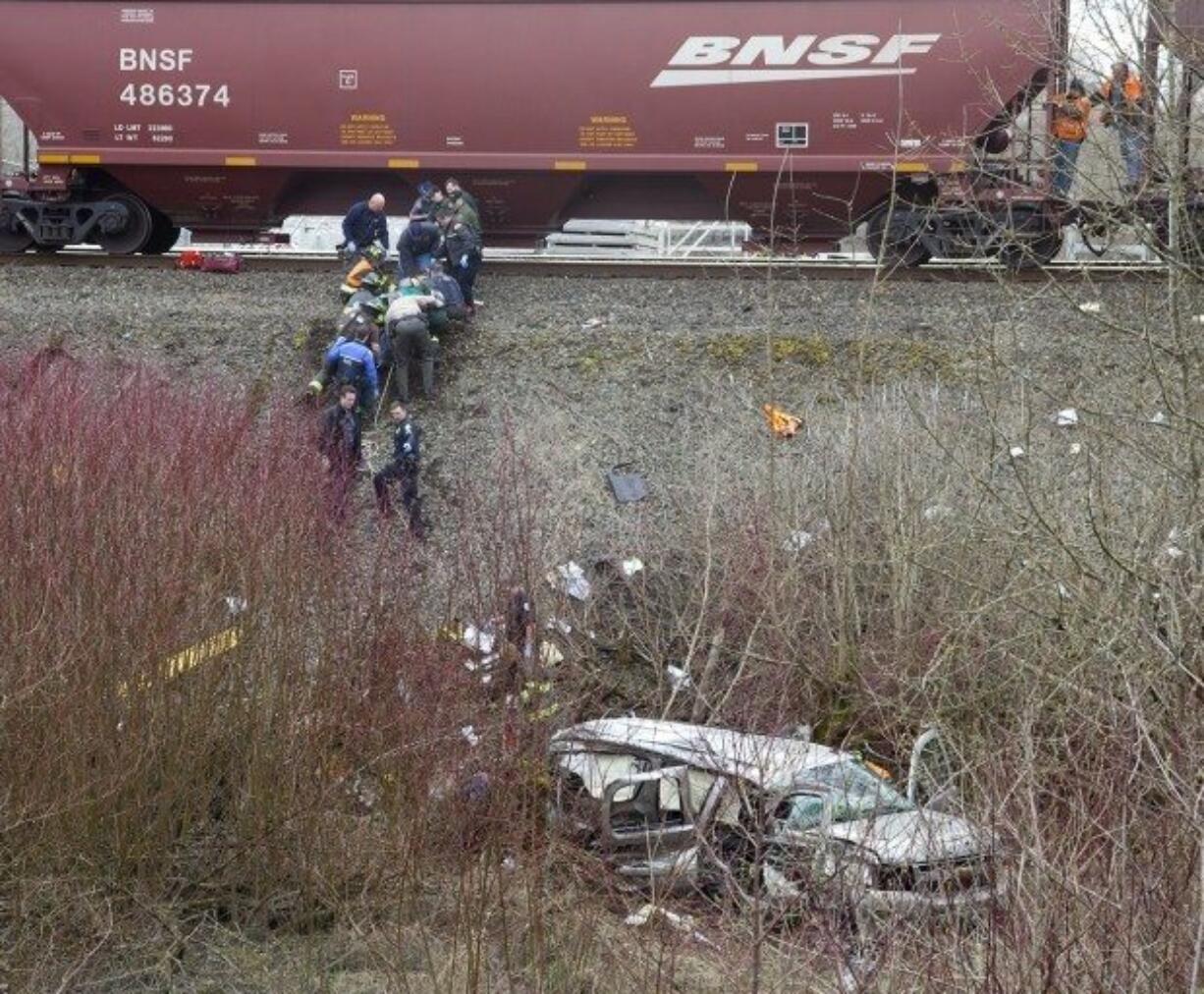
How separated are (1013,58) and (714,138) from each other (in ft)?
10.9

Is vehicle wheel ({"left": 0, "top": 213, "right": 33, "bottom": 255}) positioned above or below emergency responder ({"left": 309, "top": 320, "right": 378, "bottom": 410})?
above

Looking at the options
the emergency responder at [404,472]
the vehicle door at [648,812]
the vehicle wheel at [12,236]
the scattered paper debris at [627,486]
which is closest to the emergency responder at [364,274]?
the emergency responder at [404,472]

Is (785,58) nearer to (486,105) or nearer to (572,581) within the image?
(486,105)

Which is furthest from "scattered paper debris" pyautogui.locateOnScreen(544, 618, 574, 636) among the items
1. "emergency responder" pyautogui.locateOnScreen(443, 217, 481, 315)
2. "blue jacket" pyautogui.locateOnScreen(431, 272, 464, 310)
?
"emergency responder" pyautogui.locateOnScreen(443, 217, 481, 315)

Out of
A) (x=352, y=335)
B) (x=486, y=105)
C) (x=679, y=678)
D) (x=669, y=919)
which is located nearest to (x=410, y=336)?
(x=352, y=335)

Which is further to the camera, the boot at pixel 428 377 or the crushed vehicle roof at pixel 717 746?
the boot at pixel 428 377

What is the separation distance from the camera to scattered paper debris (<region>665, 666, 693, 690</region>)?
39.5ft

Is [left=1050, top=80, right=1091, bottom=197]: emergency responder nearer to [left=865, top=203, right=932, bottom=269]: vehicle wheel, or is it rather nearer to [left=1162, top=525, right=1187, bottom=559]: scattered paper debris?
[left=1162, top=525, right=1187, bottom=559]: scattered paper debris

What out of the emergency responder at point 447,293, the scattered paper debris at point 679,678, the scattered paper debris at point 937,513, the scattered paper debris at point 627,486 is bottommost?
the scattered paper debris at point 679,678

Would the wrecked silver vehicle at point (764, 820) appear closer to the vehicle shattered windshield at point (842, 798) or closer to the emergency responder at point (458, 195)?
the vehicle shattered windshield at point (842, 798)

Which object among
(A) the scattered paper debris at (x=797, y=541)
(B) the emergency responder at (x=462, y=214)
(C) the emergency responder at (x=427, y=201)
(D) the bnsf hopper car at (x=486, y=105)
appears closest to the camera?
(A) the scattered paper debris at (x=797, y=541)

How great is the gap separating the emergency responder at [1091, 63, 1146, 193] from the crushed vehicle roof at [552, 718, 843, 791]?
3.74 metres

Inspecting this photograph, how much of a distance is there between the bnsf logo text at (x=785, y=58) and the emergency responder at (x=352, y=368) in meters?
6.21

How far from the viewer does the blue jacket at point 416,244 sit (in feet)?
56.6
